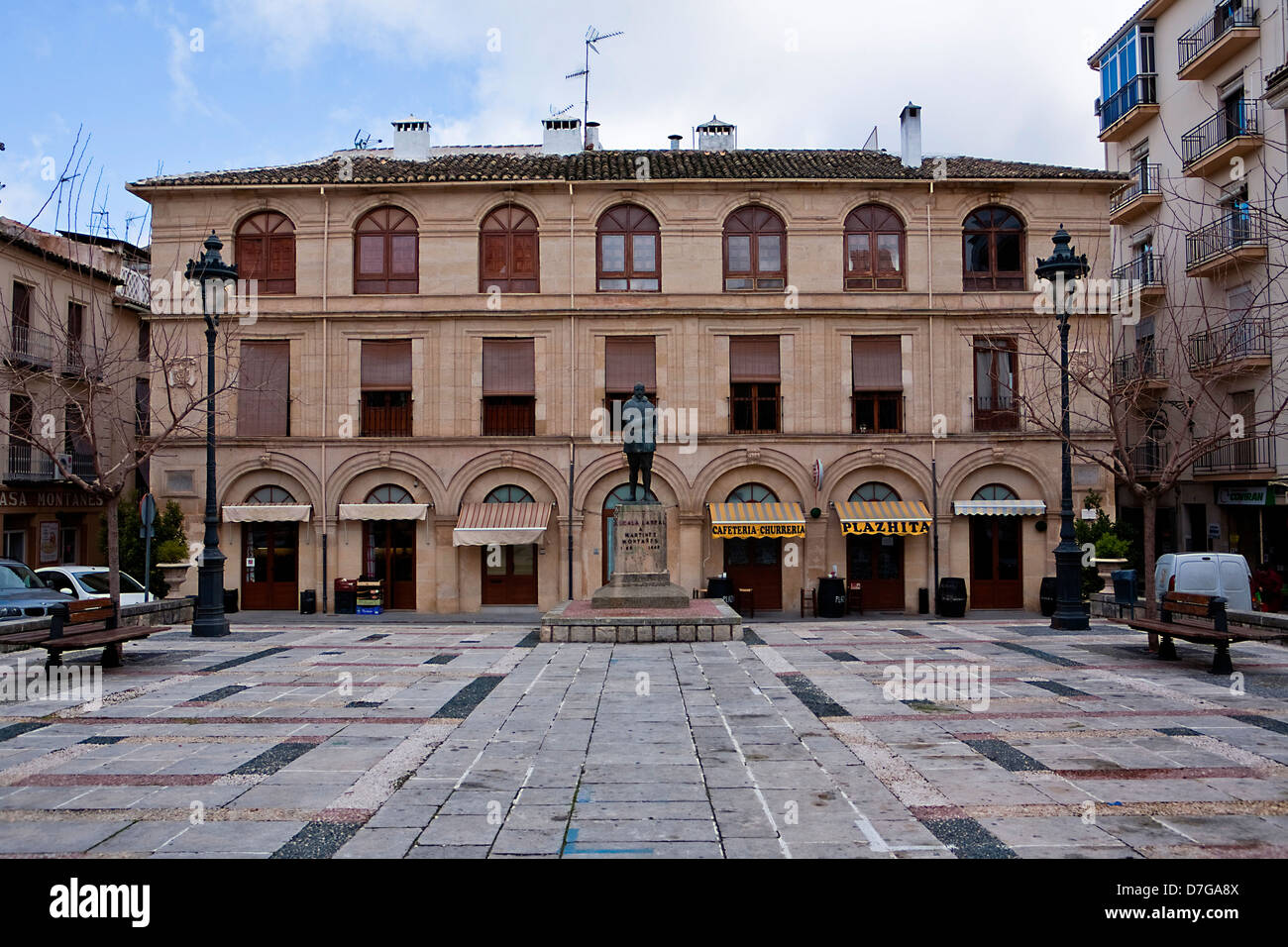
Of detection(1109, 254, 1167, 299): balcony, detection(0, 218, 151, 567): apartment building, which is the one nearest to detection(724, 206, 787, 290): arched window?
detection(1109, 254, 1167, 299): balcony

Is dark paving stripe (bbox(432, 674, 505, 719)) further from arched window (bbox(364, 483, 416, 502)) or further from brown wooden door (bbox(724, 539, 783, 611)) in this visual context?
arched window (bbox(364, 483, 416, 502))

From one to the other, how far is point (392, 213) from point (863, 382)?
15166 millimetres

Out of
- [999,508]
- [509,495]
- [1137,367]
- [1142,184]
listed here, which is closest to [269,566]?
[509,495]

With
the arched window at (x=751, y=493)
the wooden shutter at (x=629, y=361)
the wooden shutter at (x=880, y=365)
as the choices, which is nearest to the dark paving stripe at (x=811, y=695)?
the arched window at (x=751, y=493)

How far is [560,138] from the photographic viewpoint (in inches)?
1224

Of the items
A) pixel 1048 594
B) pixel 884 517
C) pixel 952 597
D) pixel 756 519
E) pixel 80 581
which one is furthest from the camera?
pixel 884 517

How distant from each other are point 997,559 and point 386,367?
19.2m

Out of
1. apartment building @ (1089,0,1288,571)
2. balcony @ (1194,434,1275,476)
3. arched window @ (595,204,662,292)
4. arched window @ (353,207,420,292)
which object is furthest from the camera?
arched window @ (353,207,420,292)

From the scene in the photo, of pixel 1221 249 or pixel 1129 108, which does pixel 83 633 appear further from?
pixel 1129 108

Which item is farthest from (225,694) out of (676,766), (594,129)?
(594,129)

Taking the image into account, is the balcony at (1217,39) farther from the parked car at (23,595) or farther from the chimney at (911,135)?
the parked car at (23,595)

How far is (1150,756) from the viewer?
824 cm

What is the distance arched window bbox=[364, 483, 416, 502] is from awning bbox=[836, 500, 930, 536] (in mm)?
12915

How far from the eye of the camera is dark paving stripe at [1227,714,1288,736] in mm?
9211
